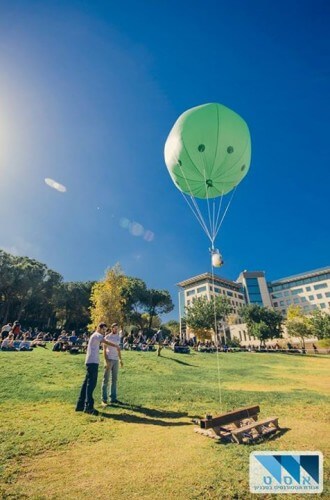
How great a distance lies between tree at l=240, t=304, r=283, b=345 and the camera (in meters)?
50.7

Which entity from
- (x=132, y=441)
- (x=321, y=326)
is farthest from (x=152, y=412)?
(x=321, y=326)

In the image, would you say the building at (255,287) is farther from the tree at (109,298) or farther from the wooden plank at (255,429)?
the wooden plank at (255,429)

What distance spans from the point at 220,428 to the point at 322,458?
2.12 m

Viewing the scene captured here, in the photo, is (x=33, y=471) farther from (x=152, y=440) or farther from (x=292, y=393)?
(x=292, y=393)

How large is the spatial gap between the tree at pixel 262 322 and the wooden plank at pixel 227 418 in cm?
4867

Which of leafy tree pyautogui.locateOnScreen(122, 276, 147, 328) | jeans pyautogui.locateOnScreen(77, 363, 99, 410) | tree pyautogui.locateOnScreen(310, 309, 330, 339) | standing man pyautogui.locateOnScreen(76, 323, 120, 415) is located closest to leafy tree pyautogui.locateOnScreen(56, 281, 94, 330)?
leafy tree pyautogui.locateOnScreen(122, 276, 147, 328)

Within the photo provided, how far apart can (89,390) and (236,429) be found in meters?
3.59

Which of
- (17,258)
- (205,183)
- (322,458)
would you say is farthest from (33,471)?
(17,258)

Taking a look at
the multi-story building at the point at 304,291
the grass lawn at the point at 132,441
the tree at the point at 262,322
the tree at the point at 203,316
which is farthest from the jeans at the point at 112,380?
the multi-story building at the point at 304,291

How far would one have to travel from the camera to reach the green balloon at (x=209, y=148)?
365 inches

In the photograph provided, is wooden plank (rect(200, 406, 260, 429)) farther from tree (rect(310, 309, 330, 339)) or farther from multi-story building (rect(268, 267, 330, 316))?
multi-story building (rect(268, 267, 330, 316))

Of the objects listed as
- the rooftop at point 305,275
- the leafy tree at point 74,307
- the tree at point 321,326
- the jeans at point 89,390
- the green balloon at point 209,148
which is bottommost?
the jeans at point 89,390

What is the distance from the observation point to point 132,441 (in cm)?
509

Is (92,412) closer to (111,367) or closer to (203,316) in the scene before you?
(111,367)
